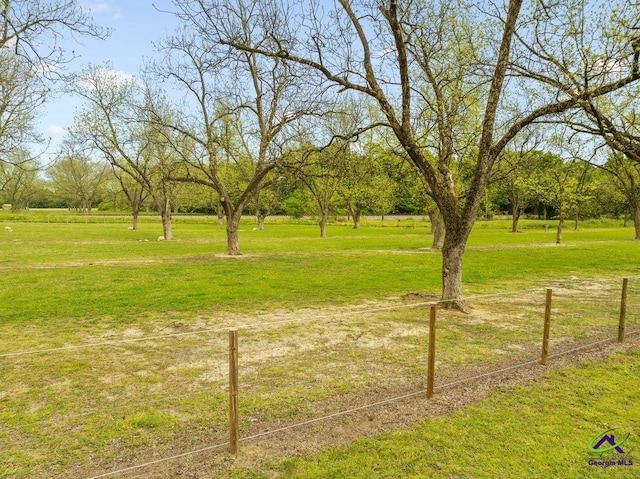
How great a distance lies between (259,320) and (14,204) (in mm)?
77197

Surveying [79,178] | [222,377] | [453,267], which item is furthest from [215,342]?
[79,178]

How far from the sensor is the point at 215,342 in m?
6.90

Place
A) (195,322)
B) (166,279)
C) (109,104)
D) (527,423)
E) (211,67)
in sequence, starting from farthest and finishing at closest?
(109,104) → (166,279) → (211,67) → (195,322) → (527,423)

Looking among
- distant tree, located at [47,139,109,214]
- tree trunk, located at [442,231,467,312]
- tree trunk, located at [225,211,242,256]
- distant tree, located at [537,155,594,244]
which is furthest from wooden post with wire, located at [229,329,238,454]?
distant tree, located at [47,139,109,214]

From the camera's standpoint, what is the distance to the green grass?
336 cm

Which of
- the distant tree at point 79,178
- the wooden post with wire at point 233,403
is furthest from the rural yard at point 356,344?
the distant tree at point 79,178

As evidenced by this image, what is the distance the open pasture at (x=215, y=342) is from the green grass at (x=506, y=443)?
0.84 meters

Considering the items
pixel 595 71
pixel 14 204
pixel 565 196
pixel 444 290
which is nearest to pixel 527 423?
pixel 444 290

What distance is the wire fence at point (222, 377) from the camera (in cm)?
380

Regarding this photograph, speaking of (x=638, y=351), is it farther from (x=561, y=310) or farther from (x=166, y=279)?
(x=166, y=279)

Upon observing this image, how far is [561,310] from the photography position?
9211 millimetres

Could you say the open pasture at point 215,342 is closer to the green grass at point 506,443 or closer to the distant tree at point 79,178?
the green grass at point 506,443

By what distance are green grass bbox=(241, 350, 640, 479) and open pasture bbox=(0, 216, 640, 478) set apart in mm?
836

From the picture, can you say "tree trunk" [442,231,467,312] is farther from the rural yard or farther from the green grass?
the green grass
